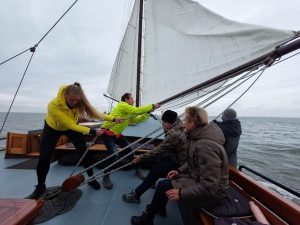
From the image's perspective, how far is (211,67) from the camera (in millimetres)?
3096

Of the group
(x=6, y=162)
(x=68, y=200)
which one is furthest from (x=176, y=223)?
(x=6, y=162)

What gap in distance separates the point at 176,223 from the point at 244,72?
199 cm

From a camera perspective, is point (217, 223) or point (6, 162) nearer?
point (217, 223)

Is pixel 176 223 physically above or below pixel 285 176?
above

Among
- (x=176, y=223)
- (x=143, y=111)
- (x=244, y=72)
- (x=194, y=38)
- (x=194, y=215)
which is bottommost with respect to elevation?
(x=176, y=223)

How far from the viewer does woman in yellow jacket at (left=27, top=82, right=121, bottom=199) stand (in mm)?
2797

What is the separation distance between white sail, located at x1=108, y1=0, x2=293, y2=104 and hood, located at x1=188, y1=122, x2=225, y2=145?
118 centimetres

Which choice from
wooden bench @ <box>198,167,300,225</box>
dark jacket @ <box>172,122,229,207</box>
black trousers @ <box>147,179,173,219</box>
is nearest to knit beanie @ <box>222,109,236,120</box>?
wooden bench @ <box>198,167,300,225</box>

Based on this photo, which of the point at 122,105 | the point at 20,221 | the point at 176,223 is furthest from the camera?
the point at 122,105

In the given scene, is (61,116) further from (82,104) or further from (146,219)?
(146,219)

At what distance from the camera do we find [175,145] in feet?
9.67

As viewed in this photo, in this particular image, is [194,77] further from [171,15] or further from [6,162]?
[6,162]

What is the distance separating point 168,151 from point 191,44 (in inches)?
65.8

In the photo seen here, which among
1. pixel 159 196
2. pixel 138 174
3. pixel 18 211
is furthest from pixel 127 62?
pixel 18 211
